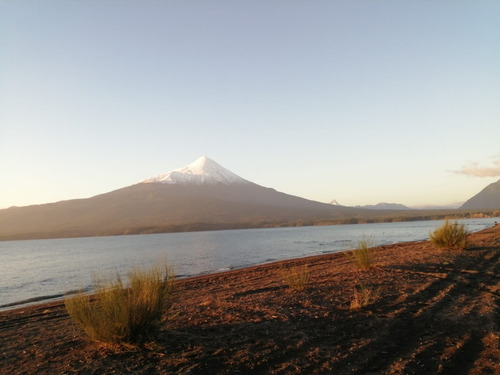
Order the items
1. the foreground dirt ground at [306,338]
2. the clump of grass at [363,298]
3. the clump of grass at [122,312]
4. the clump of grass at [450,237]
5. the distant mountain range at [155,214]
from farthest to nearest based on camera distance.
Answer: the distant mountain range at [155,214] → the clump of grass at [450,237] → the clump of grass at [363,298] → the clump of grass at [122,312] → the foreground dirt ground at [306,338]

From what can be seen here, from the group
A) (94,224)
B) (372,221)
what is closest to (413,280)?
(372,221)

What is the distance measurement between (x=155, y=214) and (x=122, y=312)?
135 meters

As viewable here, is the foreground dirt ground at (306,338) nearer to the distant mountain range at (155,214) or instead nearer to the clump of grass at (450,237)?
the clump of grass at (450,237)

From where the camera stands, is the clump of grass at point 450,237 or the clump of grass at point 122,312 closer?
the clump of grass at point 122,312

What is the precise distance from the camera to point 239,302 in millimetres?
7750

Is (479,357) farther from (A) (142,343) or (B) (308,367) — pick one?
(A) (142,343)

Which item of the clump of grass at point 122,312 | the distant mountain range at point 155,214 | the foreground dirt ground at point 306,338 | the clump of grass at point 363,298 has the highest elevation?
the distant mountain range at point 155,214

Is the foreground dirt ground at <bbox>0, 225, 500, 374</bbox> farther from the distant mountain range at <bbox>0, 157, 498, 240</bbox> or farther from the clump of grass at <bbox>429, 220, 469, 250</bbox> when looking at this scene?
the distant mountain range at <bbox>0, 157, 498, 240</bbox>

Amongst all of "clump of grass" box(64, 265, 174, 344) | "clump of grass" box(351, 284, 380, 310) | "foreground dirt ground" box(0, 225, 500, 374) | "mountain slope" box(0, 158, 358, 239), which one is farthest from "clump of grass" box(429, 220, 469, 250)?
"mountain slope" box(0, 158, 358, 239)

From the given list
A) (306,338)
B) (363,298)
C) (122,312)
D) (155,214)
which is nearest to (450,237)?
(363,298)

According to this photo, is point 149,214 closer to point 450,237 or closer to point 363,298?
point 450,237

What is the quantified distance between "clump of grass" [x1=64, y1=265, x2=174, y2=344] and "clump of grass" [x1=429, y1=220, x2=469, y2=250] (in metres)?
13.2

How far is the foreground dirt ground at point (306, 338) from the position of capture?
4.23 metres

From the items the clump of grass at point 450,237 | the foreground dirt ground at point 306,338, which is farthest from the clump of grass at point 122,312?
the clump of grass at point 450,237
